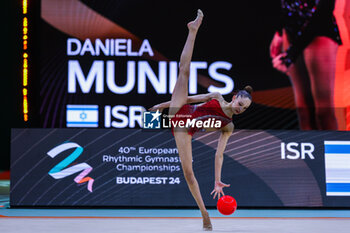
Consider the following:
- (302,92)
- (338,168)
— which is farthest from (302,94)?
(338,168)

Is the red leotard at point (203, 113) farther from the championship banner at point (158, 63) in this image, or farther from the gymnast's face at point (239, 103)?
the championship banner at point (158, 63)

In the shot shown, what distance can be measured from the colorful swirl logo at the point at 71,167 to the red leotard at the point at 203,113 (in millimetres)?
3165

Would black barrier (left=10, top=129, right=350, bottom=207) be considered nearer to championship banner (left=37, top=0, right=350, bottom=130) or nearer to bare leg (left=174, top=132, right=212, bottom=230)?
championship banner (left=37, top=0, right=350, bottom=130)

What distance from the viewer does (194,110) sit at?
306 inches

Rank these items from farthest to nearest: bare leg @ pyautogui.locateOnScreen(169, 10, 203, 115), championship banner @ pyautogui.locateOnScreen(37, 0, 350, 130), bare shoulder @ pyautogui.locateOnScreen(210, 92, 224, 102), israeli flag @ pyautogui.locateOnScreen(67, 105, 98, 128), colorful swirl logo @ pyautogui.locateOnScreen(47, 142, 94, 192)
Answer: championship banner @ pyautogui.locateOnScreen(37, 0, 350, 130) < israeli flag @ pyautogui.locateOnScreen(67, 105, 98, 128) < colorful swirl logo @ pyautogui.locateOnScreen(47, 142, 94, 192) < bare shoulder @ pyautogui.locateOnScreen(210, 92, 224, 102) < bare leg @ pyautogui.locateOnScreen(169, 10, 203, 115)

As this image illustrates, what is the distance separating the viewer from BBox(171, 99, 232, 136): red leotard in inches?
301

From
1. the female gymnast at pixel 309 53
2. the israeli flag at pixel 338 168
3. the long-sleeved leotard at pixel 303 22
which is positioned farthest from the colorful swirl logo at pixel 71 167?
the long-sleeved leotard at pixel 303 22

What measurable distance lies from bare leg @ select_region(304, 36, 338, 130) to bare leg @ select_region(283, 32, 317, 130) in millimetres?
103

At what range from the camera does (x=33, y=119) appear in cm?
1259

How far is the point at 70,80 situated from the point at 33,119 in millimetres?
1226

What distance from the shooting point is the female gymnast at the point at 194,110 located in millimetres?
7547

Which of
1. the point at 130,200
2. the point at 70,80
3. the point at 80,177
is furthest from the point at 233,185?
the point at 70,80

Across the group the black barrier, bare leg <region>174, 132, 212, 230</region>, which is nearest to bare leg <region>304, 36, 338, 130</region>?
the black barrier

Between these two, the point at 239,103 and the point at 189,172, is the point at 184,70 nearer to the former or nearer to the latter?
the point at 239,103
